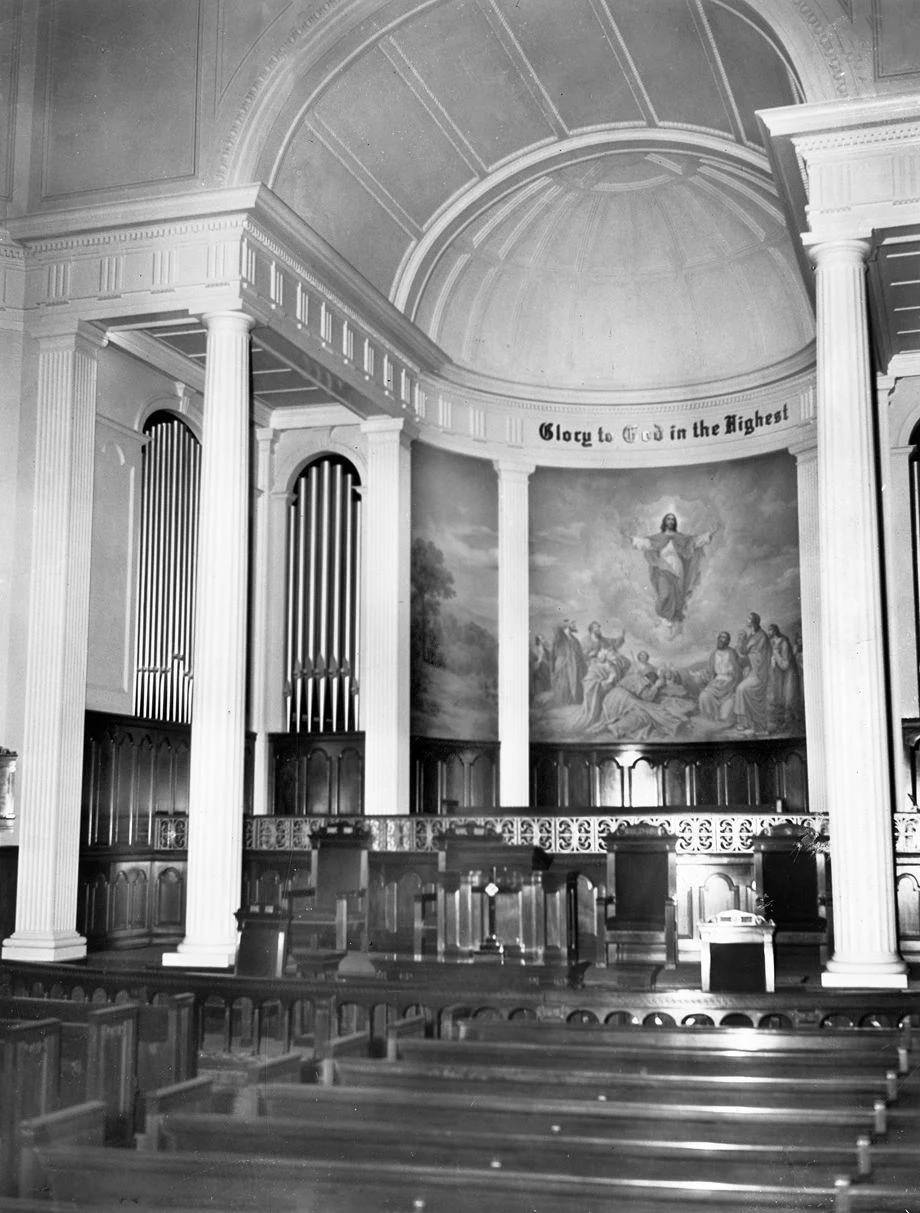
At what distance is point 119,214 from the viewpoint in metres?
14.0

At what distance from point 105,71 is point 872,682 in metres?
9.93

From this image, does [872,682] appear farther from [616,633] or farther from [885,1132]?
[616,633]

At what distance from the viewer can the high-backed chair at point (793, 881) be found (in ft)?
43.4

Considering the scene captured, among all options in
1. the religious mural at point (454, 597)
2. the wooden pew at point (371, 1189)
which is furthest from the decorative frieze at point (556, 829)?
the wooden pew at point (371, 1189)

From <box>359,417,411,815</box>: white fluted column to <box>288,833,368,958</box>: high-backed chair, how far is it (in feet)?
9.24

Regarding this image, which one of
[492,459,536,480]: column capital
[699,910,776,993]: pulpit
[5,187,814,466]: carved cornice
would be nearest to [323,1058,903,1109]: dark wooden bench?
[699,910,776,993]: pulpit

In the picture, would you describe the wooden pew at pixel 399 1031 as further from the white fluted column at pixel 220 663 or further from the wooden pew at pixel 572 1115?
the white fluted column at pixel 220 663

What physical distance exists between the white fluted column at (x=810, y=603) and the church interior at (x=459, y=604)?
8 centimetres

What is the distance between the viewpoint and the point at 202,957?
12.8m

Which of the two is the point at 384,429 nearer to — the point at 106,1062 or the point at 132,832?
the point at 132,832

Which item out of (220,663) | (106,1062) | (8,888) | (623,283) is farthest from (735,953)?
(623,283)

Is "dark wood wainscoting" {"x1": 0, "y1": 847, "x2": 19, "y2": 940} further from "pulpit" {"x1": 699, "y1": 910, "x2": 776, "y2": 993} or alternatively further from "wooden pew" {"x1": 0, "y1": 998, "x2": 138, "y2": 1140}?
"pulpit" {"x1": 699, "y1": 910, "x2": 776, "y2": 993}

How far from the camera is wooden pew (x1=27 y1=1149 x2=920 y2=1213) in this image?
13.2 ft

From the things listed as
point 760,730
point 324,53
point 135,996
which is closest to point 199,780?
point 135,996
